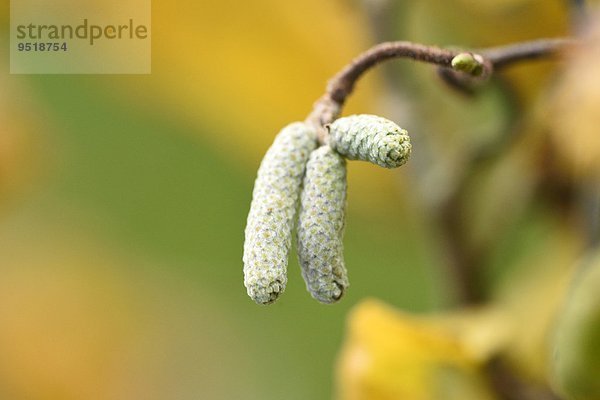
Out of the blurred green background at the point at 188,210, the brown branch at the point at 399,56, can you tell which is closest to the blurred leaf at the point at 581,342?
the brown branch at the point at 399,56

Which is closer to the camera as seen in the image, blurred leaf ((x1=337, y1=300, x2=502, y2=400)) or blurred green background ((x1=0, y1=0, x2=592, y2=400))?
blurred leaf ((x1=337, y1=300, x2=502, y2=400))

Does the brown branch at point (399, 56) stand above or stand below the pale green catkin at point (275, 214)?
above

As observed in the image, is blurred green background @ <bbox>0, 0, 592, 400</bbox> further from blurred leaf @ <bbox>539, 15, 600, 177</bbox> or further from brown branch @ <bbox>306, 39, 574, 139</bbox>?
brown branch @ <bbox>306, 39, 574, 139</bbox>

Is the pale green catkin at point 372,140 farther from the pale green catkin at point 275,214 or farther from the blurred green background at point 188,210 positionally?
the blurred green background at point 188,210

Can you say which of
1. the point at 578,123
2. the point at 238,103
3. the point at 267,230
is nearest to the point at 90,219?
the point at 238,103

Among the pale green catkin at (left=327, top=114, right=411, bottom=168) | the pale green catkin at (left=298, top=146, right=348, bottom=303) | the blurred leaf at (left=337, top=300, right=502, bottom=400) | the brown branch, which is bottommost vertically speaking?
the blurred leaf at (left=337, top=300, right=502, bottom=400)

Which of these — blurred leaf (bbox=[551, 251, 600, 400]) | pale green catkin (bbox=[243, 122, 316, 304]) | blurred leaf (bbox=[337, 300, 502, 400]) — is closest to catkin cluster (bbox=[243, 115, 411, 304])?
pale green catkin (bbox=[243, 122, 316, 304])
